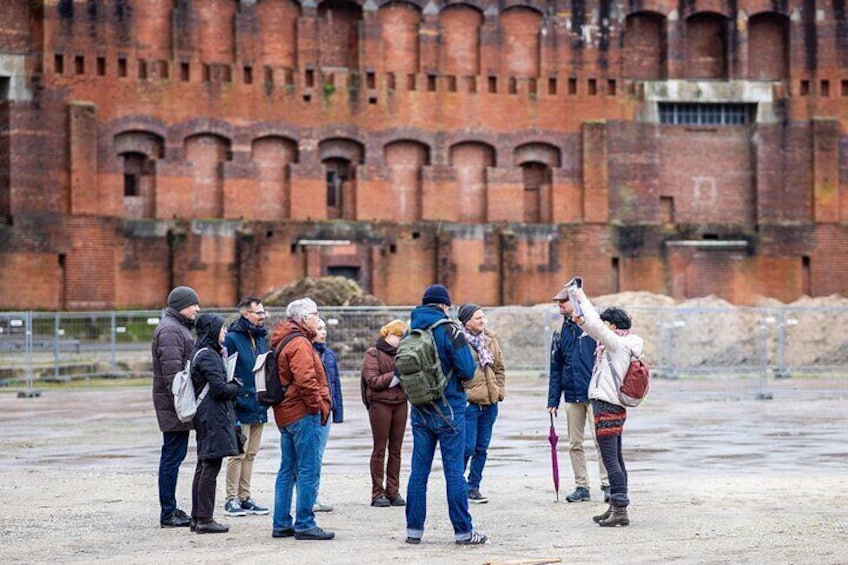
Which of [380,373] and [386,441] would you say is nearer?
[380,373]

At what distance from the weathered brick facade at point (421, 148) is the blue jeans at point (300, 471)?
1292 inches

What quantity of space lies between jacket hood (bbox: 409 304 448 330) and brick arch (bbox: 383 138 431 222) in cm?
3707

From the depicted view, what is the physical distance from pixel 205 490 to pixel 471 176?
124 feet

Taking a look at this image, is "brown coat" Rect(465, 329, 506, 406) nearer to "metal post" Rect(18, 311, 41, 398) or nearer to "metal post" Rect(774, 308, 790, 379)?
"metal post" Rect(774, 308, 790, 379)

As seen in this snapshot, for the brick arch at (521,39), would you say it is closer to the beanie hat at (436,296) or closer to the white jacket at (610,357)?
the white jacket at (610,357)

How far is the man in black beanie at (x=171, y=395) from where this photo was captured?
13.1 meters

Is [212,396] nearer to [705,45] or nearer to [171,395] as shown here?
[171,395]

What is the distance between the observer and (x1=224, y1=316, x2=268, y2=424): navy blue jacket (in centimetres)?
1362

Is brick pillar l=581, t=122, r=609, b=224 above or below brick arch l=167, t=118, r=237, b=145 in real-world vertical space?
below

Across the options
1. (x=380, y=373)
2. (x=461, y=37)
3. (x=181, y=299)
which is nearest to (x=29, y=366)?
(x=380, y=373)

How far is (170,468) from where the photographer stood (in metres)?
13.2

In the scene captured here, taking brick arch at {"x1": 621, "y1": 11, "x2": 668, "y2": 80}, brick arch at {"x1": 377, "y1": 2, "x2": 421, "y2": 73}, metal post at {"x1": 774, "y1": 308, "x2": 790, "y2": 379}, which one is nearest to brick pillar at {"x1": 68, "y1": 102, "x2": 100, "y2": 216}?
brick arch at {"x1": 377, "y1": 2, "x2": 421, "y2": 73}

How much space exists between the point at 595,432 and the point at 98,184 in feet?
114

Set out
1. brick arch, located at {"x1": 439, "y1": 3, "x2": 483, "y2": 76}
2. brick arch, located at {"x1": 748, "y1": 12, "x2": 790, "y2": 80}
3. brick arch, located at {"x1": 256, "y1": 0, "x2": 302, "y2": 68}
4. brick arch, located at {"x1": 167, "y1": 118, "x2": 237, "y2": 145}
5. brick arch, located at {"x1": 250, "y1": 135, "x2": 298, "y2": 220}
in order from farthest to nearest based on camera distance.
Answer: brick arch, located at {"x1": 748, "y1": 12, "x2": 790, "y2": 80} → brick arch, located at {"x1": 439, "y1": 3, "x2": 483, "y2": 76} → brick arch, located at {"x1": 256, "y1": 0, "x2": 302, "y2": 68} → brick arch, located at {"x1": 250, "y1": 135, "x2": 298, "y2": 220} → brick arch, located at {"x1": 167, "y1": 118, "x2": 237, "y2": 145}
